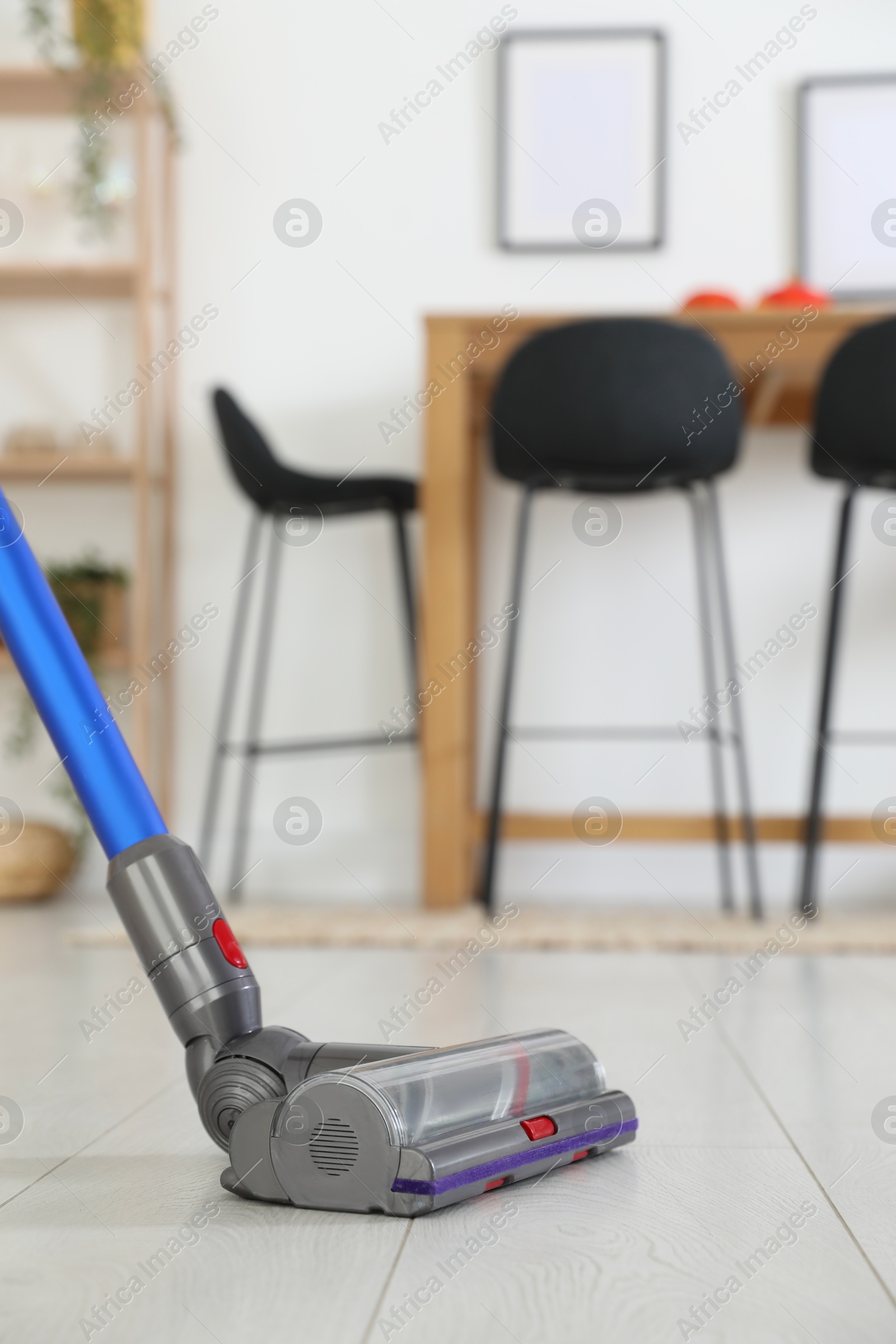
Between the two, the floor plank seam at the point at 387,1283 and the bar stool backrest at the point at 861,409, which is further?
the bar stool backrest at the point at 861,409

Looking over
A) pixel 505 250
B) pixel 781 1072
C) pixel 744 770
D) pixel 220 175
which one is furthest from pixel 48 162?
pixel 781 1072

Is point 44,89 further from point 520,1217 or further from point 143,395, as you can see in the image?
point 520,1217

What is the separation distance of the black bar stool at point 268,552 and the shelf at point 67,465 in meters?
0.29

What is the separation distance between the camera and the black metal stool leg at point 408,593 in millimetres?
2369

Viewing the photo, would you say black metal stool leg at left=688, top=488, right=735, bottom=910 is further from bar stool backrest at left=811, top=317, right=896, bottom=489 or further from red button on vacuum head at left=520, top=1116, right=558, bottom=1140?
red button on vacuum head at left=520, top=1116, right=558, bottom=1140

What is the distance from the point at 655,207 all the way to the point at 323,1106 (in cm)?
239

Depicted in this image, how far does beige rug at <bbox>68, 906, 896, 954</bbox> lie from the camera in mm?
1811

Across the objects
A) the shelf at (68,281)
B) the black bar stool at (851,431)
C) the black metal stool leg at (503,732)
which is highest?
the shelf at (68,281)

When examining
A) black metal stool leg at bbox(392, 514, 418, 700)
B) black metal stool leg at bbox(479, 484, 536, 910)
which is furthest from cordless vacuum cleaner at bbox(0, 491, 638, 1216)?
black metal stool leg at bbox(392, 514, 418, 700)

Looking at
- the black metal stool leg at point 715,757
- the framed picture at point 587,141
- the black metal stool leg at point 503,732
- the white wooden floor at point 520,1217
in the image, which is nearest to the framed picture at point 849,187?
the framed picture at point 587,141

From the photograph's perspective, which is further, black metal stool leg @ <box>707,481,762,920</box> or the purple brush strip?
black metal stool leg @ <box>707,481,762,920</box>

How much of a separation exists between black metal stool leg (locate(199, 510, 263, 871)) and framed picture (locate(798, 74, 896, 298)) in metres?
1.27

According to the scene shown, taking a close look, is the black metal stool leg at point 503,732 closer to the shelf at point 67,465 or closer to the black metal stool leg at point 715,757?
the black metal stool leg at point 715,757

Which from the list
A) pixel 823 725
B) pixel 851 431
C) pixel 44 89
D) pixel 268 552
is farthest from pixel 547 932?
pixel 44 89
